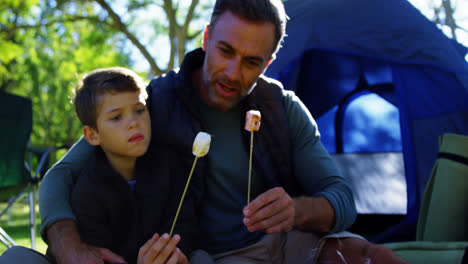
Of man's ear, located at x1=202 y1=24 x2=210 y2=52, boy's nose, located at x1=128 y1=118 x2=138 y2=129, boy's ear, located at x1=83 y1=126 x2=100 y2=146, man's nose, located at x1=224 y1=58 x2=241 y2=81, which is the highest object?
man's ear, located at x1=202 y1=24 x2=210 y2=52

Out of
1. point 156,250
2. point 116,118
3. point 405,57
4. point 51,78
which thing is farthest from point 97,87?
point 51,78

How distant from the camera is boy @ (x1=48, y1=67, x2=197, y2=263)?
74.0 inches

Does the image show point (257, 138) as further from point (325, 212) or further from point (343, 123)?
point (343, 123)

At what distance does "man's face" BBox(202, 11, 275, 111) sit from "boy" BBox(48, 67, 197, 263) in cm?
35

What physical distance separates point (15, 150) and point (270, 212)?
3423 mm

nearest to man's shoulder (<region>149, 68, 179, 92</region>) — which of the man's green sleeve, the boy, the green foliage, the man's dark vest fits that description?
the man's dark vest

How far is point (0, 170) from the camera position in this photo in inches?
165

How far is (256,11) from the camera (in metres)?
2.22

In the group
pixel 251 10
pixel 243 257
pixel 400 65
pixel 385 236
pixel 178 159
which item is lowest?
pixel 385 236

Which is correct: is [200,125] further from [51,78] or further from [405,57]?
[51,78]

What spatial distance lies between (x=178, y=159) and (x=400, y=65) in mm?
2247

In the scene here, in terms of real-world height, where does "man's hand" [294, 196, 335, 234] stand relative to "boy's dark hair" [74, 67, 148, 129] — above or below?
below

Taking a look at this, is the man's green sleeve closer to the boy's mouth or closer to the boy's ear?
the boy's mouth

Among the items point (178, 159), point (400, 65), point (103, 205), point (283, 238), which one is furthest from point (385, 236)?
point (103, 205)
